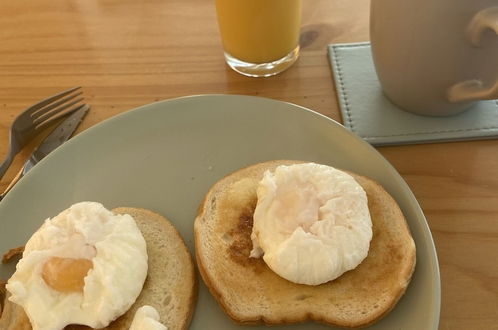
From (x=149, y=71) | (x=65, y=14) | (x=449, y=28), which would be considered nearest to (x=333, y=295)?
(x=449, y=28)

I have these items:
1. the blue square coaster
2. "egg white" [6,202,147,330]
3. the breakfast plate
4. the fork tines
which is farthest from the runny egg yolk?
the blue square coaster

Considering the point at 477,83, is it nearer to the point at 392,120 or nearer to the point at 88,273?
the point at 392,120

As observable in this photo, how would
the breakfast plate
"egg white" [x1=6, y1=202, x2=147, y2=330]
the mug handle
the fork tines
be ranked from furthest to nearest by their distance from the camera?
the fork tines < the breakfast plate < the mug handle < "egg white" [x1=6, y1=202, x2=147, y2=330]

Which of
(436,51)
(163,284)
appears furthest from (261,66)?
(163,284)

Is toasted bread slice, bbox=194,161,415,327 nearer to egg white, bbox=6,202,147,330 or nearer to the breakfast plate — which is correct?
the breakfast plate

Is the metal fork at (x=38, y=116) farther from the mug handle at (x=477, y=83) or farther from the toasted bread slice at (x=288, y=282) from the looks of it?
the mug handle at (x=477, y=83)

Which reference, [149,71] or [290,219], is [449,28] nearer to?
[290,219]

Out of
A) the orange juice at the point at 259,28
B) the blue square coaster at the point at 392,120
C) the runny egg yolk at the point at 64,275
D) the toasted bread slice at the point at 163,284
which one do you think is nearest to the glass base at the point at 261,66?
the orange juice at the point at 259,28
